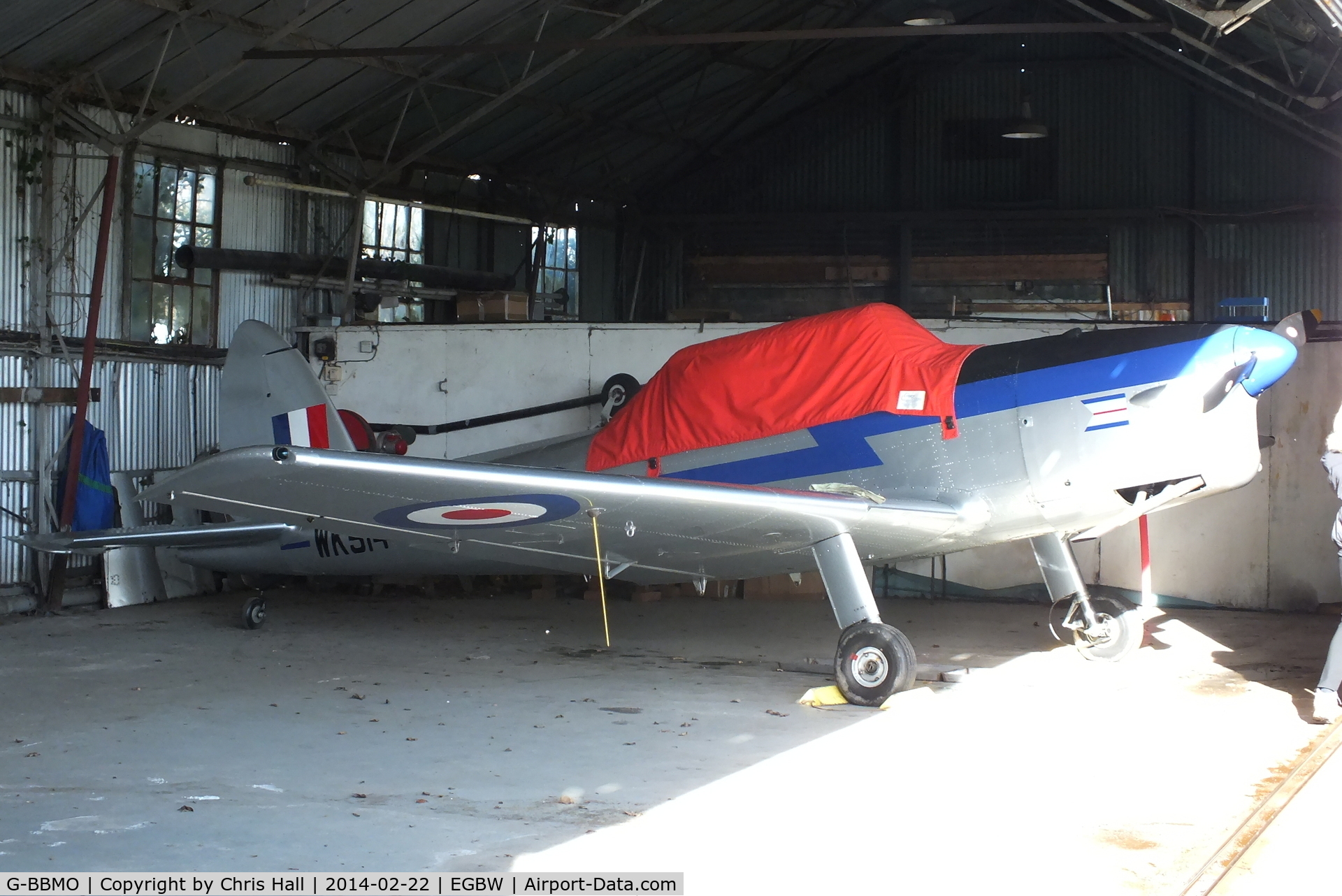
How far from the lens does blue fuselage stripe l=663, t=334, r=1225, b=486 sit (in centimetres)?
610

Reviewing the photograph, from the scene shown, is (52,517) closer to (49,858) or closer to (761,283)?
(49,858)

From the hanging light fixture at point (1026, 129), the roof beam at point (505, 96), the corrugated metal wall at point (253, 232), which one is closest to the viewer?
the corrugated metal wall at point (253, 232)

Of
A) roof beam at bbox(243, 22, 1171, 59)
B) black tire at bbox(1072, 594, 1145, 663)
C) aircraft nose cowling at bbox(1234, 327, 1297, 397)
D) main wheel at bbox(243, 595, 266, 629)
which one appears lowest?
main wheel at bbox(243, 595, 266, 629)

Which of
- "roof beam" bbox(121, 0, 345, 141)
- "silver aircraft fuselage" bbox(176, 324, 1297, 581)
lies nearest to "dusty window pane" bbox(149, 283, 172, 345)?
"roof beam" bbox(121, 0, 345, 141)

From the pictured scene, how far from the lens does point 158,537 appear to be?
7891 mm

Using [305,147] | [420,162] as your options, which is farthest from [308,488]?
[420,162]

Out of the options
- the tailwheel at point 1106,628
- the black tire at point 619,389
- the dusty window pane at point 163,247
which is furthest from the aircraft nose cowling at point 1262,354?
the dusty window pane at point 163,247

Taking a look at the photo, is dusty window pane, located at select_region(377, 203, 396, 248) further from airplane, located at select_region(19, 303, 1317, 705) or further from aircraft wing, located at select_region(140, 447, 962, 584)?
aircraft wing, located at select_region(140, 447, 962, 584)

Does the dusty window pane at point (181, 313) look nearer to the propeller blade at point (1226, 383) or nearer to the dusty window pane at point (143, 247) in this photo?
the dusty window pane at point (143, 247)

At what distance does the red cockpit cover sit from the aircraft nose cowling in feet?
4.54

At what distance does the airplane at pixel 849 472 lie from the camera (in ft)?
18.5

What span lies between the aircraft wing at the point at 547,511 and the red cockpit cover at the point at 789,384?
0.70 m

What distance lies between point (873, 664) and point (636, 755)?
1.54m

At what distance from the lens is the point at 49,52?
9.41 metres
